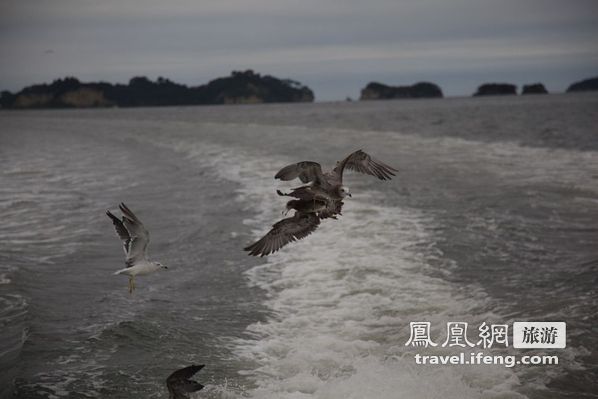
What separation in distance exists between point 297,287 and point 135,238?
3.42m

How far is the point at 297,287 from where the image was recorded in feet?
35.0

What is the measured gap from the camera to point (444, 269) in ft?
36.4

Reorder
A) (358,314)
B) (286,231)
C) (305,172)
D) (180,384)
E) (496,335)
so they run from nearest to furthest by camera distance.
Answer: (180,384) → (305,172) → (286,231) → (496,335) → (358,314)

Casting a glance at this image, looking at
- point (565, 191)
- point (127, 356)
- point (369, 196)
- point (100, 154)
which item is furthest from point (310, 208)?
point (100, 154)

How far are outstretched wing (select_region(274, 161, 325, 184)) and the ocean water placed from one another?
7.27ft

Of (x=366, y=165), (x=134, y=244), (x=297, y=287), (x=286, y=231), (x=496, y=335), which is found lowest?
(x=496, y=335)

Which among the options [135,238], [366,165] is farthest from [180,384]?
[366,165]

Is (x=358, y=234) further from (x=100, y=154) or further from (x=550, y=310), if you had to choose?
(x=100, y=154)

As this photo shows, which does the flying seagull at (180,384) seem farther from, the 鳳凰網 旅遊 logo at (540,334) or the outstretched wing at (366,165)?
the 鳳凰網 旅遊 logo at (540,334)

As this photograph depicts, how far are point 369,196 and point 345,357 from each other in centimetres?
989

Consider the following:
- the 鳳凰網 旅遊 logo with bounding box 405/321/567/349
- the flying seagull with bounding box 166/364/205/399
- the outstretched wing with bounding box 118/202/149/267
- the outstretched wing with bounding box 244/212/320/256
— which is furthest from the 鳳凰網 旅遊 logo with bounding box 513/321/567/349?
the outstretched wing with bounding box 118/202/149/267

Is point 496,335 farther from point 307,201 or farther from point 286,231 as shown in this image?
point 307,201

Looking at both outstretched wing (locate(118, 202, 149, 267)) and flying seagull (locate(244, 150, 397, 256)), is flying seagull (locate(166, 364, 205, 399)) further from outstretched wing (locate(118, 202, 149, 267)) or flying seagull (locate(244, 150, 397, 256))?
outstretched wing (locate(118, 202, 149, 267))

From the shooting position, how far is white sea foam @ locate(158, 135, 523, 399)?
23.8ft
